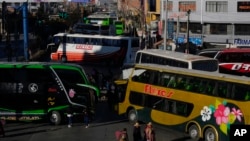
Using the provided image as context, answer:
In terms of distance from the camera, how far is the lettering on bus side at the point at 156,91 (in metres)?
22.9

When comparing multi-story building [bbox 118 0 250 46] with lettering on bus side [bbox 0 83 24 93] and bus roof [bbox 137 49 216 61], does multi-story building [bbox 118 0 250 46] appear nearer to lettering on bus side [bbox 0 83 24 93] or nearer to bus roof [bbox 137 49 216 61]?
bus roof [bbox 137 49 216 61]

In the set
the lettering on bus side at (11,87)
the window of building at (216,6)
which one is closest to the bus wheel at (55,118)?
the lettering on bus side at (11,87)

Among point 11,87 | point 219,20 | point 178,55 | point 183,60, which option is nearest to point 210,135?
point 11,87

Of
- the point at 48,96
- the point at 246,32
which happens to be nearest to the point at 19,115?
the point at 48,96

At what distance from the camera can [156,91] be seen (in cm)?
2355

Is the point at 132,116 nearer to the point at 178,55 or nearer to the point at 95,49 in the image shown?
the point at 178,55

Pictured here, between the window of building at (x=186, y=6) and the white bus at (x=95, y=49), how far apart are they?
18.9m

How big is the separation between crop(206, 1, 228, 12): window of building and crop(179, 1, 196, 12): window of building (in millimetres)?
1985

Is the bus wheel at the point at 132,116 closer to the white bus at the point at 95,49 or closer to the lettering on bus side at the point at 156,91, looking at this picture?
the lettering on bus side at the point at 156,91

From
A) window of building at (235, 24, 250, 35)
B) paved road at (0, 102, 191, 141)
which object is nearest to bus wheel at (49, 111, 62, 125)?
paved road at (0, 102, 191, 141)

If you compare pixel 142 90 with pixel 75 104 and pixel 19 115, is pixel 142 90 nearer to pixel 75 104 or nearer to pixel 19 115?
pixel 75 104

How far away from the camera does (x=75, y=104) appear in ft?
82.9

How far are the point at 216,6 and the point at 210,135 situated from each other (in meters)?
47.0

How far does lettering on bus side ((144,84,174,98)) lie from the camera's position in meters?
22.9
